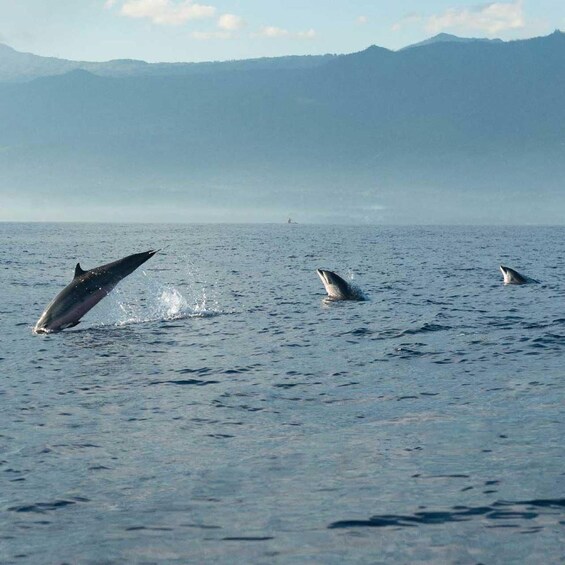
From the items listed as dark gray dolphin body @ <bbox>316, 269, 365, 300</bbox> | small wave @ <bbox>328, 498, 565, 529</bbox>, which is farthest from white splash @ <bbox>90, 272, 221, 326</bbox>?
small wave @ <bbox>328, 498, 565, 529</bbox>

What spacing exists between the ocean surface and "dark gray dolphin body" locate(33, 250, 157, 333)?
66cm

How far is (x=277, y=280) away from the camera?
137 feet

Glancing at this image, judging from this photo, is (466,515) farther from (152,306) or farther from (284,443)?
(152,306)

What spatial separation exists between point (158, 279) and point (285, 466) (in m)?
36.1

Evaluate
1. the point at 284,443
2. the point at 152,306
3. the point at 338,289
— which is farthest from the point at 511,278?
the point at 284,443

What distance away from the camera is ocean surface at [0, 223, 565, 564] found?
26.1 feet

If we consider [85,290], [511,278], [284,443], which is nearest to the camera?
[284,443]

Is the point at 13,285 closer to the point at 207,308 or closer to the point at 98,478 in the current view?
the point at 207,308

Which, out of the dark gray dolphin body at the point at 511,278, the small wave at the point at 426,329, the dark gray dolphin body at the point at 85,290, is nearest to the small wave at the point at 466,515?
the small wave at the point at 426,329

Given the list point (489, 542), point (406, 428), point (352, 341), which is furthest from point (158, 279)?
point (489, 542)

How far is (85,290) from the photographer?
21531mm

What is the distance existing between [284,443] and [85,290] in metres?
11.8

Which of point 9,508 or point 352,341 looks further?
point 352,341

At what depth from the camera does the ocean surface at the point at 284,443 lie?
7957mm
